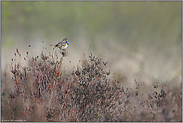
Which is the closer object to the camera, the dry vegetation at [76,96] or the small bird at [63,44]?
the dry vegetation at [76,96]

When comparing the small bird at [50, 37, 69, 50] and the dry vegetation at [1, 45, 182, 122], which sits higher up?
the small bird at [50, 37, 69, 50]

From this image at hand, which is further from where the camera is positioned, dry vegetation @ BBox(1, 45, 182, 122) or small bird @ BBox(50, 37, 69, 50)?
small bird @ BBox(50, 37, 69, 50)

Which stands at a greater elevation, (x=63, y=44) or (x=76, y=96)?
(x=63, y=44)

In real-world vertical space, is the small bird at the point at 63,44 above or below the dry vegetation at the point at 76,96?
A: above

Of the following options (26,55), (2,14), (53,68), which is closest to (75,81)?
(53,68)

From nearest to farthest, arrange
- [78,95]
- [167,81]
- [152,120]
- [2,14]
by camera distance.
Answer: [152,120], [78,95], [167,81], [2,14]

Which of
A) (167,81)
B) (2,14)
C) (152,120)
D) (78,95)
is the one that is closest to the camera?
(152,120)

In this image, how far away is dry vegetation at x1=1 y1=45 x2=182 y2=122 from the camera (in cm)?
319

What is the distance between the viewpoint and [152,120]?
3062mm

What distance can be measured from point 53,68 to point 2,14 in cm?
191

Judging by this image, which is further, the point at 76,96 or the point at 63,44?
the point at 63,44

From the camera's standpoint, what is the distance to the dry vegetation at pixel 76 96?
3189 mm

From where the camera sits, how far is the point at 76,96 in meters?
3.34

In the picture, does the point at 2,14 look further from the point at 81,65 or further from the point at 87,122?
the point at 87,122
